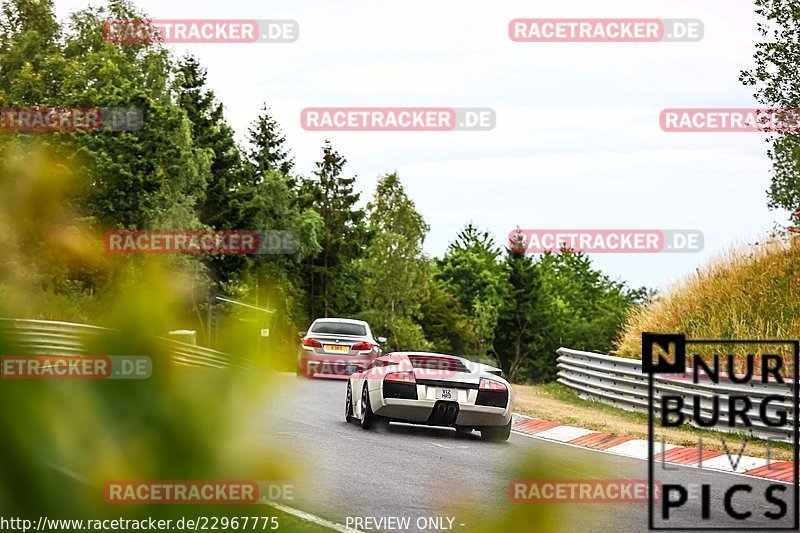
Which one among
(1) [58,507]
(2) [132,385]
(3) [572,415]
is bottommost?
(3) [572,415]

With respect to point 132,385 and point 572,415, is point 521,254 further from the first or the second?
point 132,385

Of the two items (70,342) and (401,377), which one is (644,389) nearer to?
(401,377)

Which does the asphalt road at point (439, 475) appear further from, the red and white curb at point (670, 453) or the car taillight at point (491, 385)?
the car taillight at point (491, 385)

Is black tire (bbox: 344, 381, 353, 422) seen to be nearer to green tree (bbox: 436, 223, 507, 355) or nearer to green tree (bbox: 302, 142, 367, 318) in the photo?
green tree (bbox: 302, 142, 367, 318)

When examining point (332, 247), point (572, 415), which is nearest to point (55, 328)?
point (572, 415)

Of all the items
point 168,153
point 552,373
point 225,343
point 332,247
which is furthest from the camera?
point 552,373

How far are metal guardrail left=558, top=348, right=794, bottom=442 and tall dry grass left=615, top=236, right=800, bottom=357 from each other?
54.1 inches

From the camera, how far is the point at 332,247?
266 ft

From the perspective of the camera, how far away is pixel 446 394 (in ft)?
46.3

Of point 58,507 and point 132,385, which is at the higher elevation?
point 132,385

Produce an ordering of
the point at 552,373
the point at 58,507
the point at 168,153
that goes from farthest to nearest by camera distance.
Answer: the point at 552,373 < the point at 168,153 < the point at 58,507

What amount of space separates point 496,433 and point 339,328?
11.6 meters

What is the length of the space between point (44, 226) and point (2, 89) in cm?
6169

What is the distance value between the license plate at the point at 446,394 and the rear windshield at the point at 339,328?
38.7 feet
